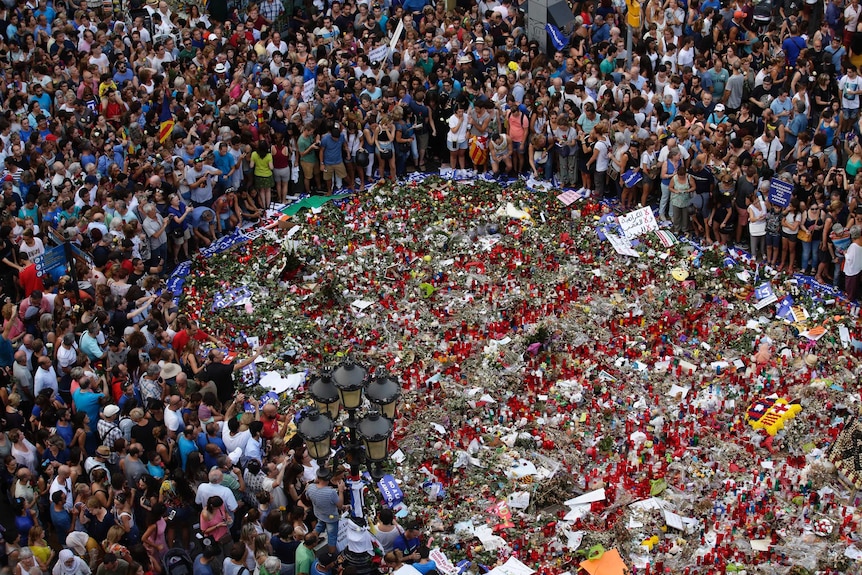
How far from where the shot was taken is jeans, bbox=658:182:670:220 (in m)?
20.9

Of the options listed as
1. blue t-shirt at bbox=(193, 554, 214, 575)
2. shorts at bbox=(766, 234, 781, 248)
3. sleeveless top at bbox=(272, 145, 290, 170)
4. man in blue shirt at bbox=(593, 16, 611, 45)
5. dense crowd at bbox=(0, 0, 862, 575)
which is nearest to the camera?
blue t-shirt at bbox=(193, 554, 214, 575)

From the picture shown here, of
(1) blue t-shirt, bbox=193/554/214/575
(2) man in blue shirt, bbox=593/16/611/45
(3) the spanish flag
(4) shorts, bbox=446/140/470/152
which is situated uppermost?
(2) man in blue shirt, bbox=593/16/611/45

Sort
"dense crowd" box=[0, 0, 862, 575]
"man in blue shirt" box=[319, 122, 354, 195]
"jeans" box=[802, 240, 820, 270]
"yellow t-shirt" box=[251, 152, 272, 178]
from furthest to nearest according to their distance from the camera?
"man in blue shirt" box=[319, 122, 354, 195] < "yellow t-shirt" box=[251, 152, 272, 178] < "jeans" box=[802, 240, 820, 270] < "dense crowd" box=[0, 0, 862, 575]

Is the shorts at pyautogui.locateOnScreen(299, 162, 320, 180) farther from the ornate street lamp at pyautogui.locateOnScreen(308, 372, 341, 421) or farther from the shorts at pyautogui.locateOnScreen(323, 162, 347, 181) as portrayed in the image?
the ornate street lamp at pyautogui.locateOnScreen(308, 372, 341, 421)

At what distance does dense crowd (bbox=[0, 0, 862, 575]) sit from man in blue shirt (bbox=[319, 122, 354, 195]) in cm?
4

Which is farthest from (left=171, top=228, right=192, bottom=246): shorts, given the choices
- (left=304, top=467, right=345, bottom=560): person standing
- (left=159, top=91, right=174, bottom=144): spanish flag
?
(left=304, top=467, right=345, bottom=560): person standing

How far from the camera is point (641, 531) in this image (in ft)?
49.0

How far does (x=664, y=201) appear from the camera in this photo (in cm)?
2106

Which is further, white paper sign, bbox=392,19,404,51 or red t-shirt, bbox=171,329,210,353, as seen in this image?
white paper sign, bbox=392,19,404,51

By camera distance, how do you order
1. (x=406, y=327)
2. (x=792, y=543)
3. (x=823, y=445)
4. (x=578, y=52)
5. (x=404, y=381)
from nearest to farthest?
(x=792, y=543)
(x=823, y=445)
(x=404, y=381)
(x=406, y=327)
(x=578, y=52)

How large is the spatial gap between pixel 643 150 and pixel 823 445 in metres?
6.87

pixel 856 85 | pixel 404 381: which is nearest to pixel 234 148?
pixel 404 381

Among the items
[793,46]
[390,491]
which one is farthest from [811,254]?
[390,491]

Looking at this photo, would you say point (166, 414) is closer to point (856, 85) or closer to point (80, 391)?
point (80, 391)
